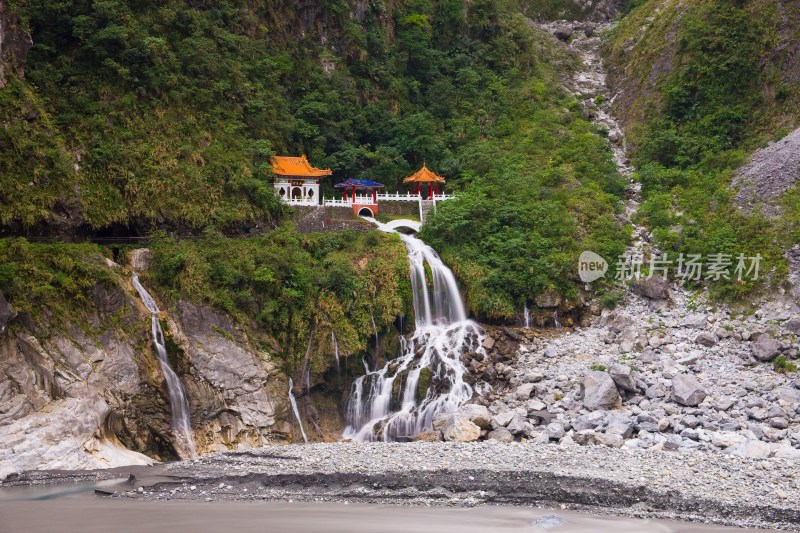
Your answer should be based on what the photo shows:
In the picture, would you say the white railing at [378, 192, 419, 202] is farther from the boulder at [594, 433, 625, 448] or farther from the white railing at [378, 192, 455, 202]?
the boulder at [594, 433, 625, 448]

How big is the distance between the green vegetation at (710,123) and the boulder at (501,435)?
41.5ft

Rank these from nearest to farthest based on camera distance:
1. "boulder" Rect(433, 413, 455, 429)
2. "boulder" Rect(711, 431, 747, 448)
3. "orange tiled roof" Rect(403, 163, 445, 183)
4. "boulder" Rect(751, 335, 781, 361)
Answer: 1. "boulder" Rect(711, 431, 747, 448)
2. "boulder" Rect(433, 413, 455, 429)
3. "boulder" Rect(751, 335, 781, 361)
4. "orange tiled roof" Rect(403, 163, 445, 183)

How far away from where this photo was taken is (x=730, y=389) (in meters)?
25.8

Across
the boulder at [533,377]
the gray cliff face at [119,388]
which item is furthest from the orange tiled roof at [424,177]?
the gray cliff face at [119,388]

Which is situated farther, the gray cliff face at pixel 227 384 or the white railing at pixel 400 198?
the white railing at pixel 400 198

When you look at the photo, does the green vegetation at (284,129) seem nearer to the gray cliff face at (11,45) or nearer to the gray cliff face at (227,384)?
the gray cliff face at (11,45)

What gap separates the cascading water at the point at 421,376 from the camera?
2753cm

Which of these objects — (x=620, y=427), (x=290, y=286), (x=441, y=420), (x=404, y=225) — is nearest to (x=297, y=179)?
(x=404, y=225)

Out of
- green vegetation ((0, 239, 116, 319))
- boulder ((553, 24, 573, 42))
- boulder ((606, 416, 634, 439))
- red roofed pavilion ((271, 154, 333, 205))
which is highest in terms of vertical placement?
boulder ((553, 24, 573, 42))

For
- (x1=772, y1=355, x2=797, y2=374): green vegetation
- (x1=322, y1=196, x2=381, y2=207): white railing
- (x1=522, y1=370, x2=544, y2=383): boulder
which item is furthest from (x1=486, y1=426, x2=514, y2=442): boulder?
(x1=322, y1=196, x2=381, y2=207): white railing

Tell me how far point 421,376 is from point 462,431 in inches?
201

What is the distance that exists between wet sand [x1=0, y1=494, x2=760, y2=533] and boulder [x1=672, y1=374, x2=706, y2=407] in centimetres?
995

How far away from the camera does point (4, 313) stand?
2236 cm

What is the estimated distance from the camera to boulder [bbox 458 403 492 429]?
24.2 m
